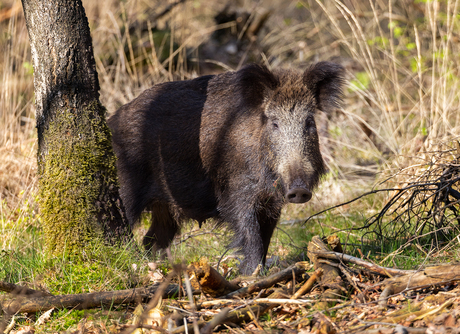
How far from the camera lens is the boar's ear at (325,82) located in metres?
3.99

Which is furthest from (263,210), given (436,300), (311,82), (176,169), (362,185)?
(362,185)

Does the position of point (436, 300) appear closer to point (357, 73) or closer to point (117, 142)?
point (117, 142)

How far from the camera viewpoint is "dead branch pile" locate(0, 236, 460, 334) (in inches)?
87.0

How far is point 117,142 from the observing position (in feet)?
14.9

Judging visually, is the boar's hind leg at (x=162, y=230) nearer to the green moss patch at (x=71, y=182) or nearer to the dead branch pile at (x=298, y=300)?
the green moss patch at (x=71, y=182)

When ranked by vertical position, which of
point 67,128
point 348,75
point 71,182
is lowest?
point 71,182

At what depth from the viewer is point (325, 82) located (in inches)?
162

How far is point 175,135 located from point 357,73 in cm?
524

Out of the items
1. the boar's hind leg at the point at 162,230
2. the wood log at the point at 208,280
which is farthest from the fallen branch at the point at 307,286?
the boar's hind leg at the point at 162,230

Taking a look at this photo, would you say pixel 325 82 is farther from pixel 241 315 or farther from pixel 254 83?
pixel 241 315

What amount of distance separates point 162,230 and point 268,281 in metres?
2.65

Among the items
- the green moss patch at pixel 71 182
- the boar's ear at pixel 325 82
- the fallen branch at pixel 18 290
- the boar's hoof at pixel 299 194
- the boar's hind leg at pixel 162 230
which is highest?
the boar's ear at pixel 325 82

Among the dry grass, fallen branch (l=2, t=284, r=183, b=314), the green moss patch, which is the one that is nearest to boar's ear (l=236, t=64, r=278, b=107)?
the dry grass

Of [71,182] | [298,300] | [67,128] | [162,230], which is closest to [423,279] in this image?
[298,300]
